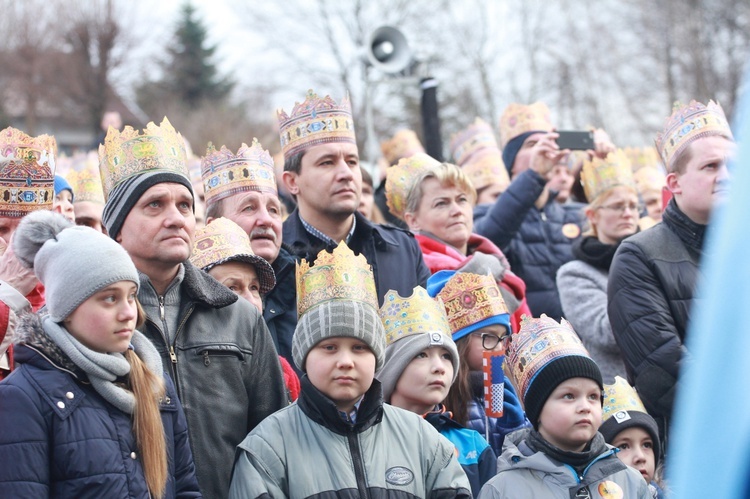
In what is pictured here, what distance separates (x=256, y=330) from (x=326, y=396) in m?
0.39

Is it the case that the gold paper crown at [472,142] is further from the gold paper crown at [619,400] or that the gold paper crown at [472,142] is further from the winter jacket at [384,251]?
the gold paper crown at [619,400]

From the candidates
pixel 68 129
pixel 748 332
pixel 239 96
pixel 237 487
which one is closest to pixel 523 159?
pixel 237 487

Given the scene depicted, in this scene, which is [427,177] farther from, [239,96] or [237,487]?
[239,96]

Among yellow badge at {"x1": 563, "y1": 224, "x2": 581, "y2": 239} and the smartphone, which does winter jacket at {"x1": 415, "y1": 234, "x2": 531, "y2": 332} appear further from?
yellow badge at {"x1": 563, "y1": 224, "x2": 581, "y2": 239}

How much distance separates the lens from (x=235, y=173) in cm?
567

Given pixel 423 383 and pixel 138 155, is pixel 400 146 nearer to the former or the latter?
pixel 423 383

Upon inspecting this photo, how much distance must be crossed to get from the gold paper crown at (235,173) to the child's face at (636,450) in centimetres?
213

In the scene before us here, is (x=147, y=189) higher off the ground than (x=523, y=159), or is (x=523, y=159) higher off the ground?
(x=523, y=159)

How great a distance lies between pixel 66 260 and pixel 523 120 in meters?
5.35

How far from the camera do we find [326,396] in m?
4.00

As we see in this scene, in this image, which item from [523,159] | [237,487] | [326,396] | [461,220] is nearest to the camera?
[237,487]

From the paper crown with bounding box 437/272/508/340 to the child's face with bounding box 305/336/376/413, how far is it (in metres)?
1.15

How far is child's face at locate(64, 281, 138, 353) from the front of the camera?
3.38m

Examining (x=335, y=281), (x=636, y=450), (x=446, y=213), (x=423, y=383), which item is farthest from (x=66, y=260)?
(x=446, y=213)
